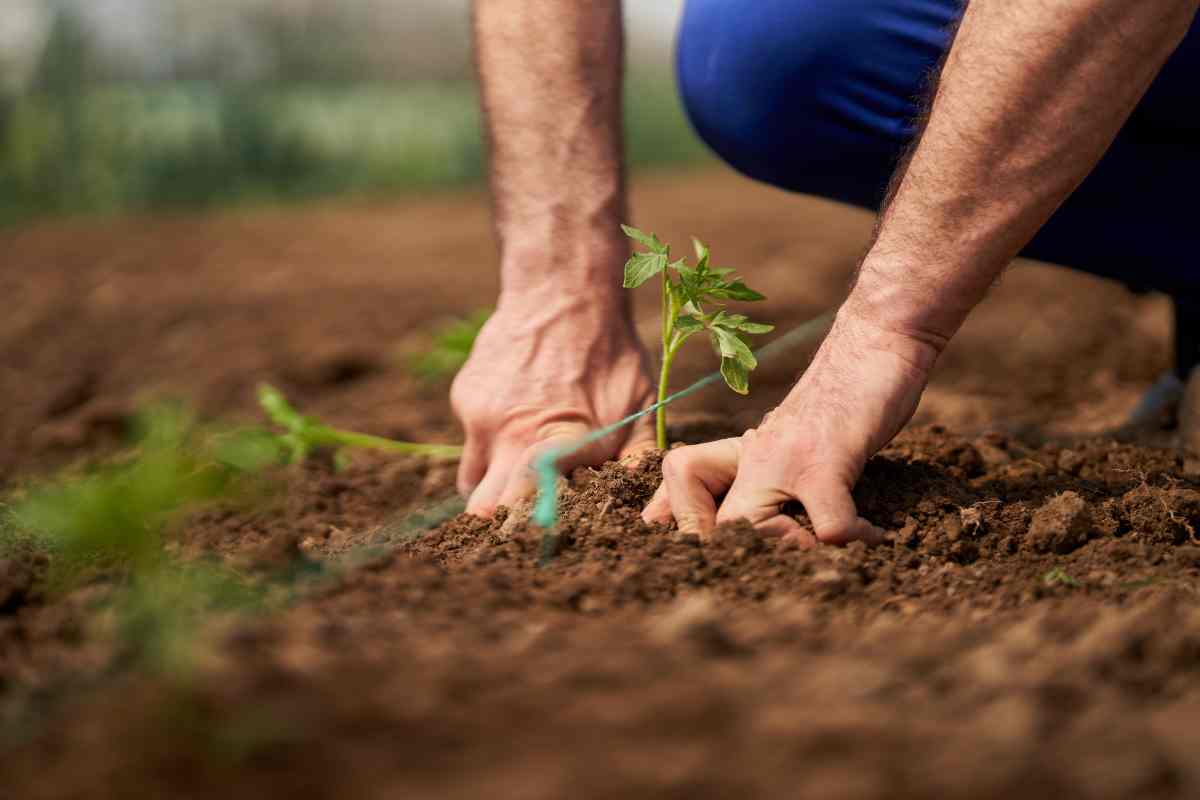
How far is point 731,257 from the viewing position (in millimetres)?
5324

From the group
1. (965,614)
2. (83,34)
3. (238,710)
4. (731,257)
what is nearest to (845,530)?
(965,614)

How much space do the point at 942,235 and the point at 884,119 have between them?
812 mm

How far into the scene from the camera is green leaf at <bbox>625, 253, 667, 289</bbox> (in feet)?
5.09

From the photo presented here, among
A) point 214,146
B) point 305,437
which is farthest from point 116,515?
point 214,146

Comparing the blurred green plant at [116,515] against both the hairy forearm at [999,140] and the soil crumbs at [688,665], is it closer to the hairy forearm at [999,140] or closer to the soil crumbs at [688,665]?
the soil crumbs at [688,665]

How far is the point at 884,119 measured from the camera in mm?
2205

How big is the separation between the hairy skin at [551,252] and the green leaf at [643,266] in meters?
0.30

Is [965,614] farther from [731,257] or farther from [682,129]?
[682,129]

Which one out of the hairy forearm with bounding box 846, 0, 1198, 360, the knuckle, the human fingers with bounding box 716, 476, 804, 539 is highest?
the hairy forearm with bounding box 846, 0, 1198, 360

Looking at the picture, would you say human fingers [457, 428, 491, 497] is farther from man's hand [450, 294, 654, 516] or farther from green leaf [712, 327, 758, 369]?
green leaf [712, 327, 758, 369]

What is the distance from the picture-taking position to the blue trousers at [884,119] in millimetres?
2129

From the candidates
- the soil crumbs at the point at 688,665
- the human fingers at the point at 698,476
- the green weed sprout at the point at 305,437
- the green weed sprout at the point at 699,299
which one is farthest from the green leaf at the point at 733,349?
the green weed sprout at the point at 305,437

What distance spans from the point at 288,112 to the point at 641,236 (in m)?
7.16

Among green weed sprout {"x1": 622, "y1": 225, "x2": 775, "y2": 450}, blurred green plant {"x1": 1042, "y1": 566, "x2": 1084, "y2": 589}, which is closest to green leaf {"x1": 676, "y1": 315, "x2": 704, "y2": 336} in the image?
green weed sprout {"x1": 622, "y1": 225, "x2": 775, "y2": 450}
